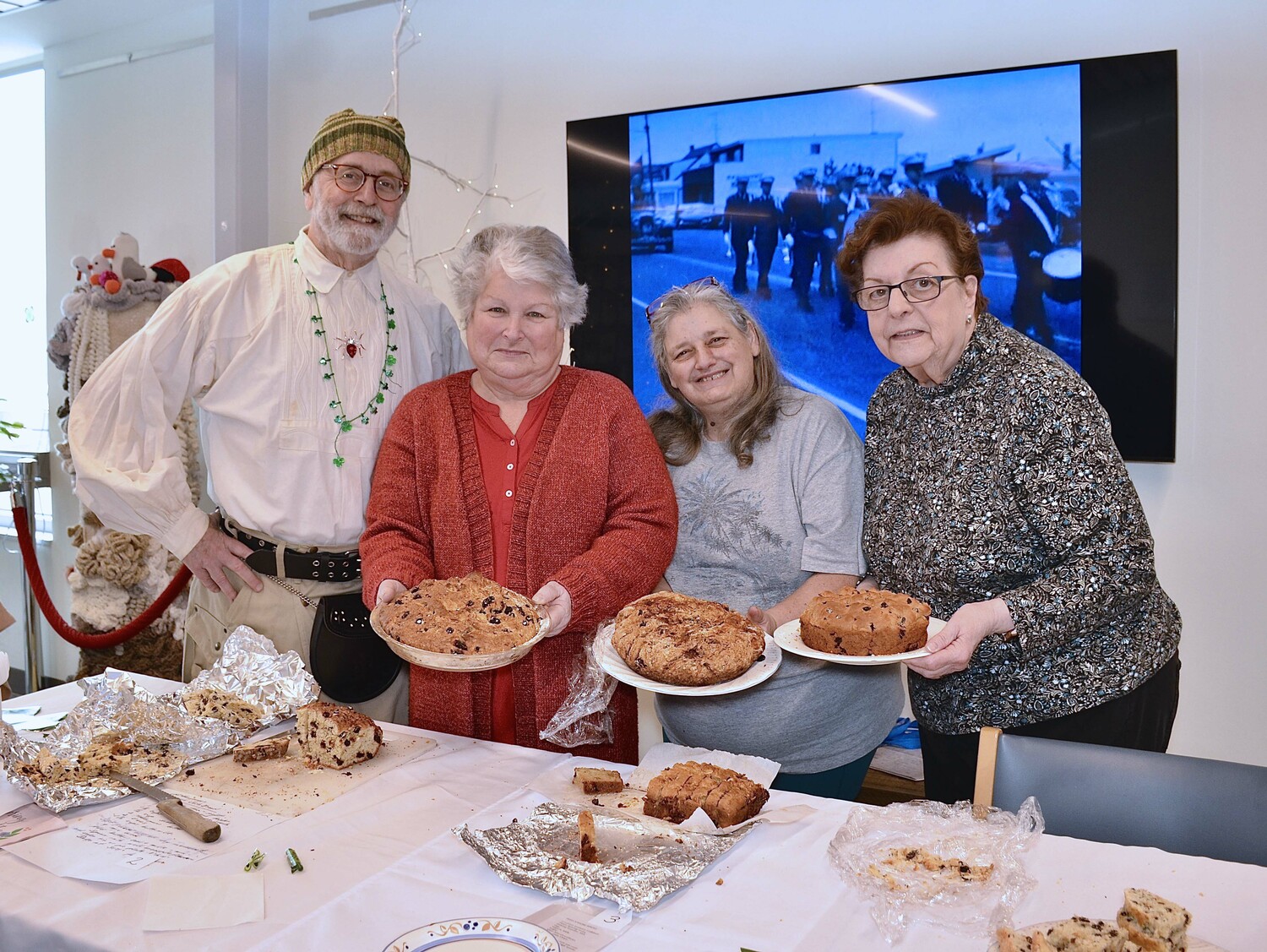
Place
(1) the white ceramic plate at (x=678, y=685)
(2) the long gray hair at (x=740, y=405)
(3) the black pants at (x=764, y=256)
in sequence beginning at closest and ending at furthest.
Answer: (1) the white ceramic plate at (x=678, y=685), (2) the long gray hair at (x=740, y=405), (3) the black pants at (x=764, y=256)

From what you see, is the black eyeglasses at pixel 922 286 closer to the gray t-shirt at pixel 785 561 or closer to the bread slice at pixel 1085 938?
the gray t-shirt at pixel 785 561

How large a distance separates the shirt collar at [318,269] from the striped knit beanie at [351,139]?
0.60ft

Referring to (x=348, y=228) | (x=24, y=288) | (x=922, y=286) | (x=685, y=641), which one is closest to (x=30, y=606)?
(x=24, y=288)

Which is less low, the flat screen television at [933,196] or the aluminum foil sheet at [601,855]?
the flat screen television at [933,196]

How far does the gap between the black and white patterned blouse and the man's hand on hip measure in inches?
58.9

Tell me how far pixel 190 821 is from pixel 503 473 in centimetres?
93

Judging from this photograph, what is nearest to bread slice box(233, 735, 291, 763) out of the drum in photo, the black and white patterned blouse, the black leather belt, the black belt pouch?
the black belt pouch

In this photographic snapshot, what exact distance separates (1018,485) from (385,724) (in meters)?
1.38

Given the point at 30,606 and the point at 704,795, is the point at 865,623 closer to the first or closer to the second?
the point at 704,795

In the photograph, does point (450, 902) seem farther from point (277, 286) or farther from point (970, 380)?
point (277, 286)

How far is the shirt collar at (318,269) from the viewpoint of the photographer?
8.39 feet

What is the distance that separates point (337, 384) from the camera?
8.21 feet

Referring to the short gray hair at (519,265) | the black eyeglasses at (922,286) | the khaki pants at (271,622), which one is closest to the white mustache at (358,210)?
the short gray hair at (519,265)

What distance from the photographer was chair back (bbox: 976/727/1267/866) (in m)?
1.66
